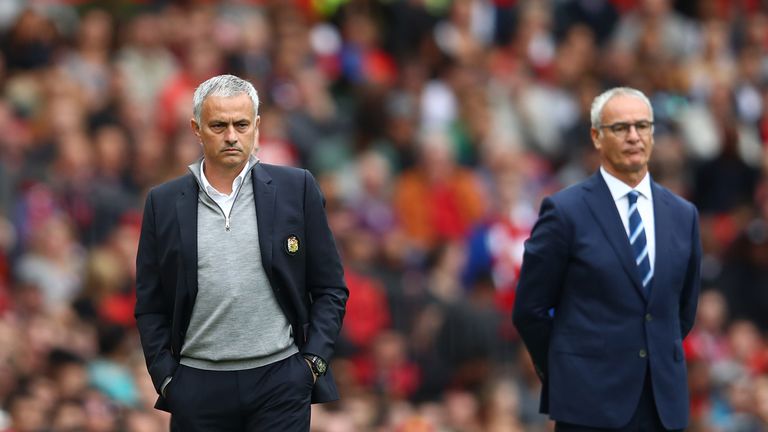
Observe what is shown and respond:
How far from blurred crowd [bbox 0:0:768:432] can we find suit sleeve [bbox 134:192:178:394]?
3.29 metres

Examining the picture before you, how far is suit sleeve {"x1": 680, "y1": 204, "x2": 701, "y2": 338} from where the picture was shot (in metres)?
7.96

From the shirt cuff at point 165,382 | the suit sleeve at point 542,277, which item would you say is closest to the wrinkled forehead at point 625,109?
the suit sleeve at point 542,277

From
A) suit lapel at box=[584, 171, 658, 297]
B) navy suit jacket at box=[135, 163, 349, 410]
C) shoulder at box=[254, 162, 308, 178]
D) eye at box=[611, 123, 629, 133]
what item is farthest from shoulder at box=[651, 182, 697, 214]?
shoulder at box=[254, 162, 308, 178]

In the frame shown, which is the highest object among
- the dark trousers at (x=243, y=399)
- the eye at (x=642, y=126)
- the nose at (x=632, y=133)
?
the eye at (x=642, y=126)

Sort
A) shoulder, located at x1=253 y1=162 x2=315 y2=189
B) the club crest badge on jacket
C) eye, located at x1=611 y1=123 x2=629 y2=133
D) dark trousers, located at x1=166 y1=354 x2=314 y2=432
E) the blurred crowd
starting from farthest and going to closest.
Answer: the blurred crowd, eye, located at x1=611 y1=123 x2=629 y2=133, shoulder, located at x1=253 y1=162 x2=315 y2=189, the club crest badge on jacket, dark trousers, located at x1=166 y1=354 x2=314 y2=432

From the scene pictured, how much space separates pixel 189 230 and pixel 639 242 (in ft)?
7.74

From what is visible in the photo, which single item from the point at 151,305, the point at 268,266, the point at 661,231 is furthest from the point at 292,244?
the point at 661,231

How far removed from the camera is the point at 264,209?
6914 mm

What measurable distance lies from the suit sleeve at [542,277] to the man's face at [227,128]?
1.70 metres

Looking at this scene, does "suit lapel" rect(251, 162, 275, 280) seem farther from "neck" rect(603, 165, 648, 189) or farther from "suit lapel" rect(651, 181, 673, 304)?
"suit lapel" rect(651, 181, 673, 304)

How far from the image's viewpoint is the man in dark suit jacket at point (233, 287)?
22.4ft

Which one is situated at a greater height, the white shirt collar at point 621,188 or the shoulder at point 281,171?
the shoulder at point 281,171

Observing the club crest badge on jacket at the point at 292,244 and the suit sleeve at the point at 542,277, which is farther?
the suit sleeve at the point at 542,277

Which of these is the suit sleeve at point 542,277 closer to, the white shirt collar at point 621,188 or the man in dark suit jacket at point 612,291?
the man in dark suit jacket at point 612,291
